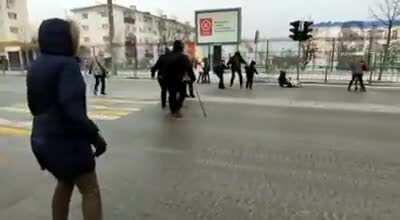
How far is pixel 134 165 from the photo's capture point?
6094mm

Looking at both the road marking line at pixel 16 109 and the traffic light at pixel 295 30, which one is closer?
the road marking line at pixel 16 109

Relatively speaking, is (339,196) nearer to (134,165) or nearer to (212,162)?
(212,162)

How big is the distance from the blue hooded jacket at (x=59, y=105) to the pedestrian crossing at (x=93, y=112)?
594 centimetres

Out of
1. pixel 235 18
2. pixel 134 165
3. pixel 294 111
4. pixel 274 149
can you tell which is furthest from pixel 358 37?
pixel 134 165

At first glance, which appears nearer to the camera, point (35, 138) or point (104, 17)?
point (35, 138)

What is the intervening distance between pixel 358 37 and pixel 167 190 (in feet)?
70.2

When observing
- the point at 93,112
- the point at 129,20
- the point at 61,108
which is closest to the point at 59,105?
the point at 61,108

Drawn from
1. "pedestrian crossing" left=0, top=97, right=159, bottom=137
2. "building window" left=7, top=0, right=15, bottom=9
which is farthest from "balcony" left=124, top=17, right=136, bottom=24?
"pedestrian crossing" left=0, top=97, right=159, bottom=137

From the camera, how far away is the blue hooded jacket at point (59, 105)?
112 inches

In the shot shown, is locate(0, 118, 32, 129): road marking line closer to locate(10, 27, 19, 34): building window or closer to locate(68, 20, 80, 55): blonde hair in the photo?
locate(68, 20, 80, 55): blonde hair

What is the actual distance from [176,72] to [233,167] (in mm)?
4889

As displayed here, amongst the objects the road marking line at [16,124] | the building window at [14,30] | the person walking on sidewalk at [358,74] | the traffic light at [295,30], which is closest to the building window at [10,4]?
the building window at [14,30]

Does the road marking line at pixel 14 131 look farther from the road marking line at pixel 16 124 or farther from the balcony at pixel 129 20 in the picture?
the balcony at pixel 129 20

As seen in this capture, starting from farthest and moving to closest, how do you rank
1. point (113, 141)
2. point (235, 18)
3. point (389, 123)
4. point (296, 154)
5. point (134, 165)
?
1. point (235, 18)
2. point (389, 123)
3. point (113, 141)
4. point (296, 154)
5. point (134, 165)
